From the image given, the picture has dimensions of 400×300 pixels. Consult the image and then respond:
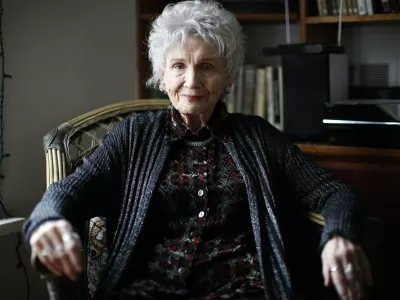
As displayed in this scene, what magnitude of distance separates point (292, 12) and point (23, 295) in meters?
1.39

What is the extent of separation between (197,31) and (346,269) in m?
0.70

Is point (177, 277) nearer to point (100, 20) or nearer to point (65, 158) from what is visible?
point (65, 158)

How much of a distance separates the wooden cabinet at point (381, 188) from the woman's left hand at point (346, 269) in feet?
2.13

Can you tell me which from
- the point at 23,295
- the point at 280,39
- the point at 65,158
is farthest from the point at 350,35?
the point at 23,295

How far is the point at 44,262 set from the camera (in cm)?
137

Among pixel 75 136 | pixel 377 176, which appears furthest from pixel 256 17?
→ pixel 75 136

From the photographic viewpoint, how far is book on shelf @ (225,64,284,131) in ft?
7.94

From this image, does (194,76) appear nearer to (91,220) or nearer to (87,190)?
(87,190)

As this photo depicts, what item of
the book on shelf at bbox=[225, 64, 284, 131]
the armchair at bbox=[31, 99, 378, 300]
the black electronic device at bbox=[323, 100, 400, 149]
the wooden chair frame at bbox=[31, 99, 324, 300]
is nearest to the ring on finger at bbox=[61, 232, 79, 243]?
the armchair at bbox=[31, 99, 378, 300]

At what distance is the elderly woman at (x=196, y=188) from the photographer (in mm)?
1582

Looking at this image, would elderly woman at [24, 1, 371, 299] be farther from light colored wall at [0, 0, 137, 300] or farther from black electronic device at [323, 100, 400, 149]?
light colored wall at [0, 0, 137, 300]

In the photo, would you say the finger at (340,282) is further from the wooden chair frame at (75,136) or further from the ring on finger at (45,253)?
the ring on finger at (45,253)

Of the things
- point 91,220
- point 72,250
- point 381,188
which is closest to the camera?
point 72,250

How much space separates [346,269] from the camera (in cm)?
138
